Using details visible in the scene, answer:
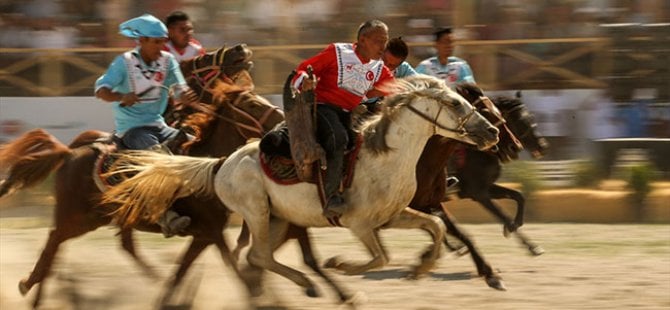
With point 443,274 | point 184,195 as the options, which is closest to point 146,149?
point 184,195

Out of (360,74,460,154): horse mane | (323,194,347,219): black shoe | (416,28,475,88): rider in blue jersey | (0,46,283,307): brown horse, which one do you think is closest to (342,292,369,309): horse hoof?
(323,194,347,219): black shoe

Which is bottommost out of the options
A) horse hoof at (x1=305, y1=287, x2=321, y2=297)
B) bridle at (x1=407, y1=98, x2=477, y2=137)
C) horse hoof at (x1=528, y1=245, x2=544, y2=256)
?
horse hoof at (x1=528, y1=245, x2=544, y2=256)

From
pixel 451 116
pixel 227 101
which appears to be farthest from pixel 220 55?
pixel 451 116

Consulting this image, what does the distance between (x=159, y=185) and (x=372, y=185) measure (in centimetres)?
144

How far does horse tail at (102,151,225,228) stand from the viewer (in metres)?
8.38

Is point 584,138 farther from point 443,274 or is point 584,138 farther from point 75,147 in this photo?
point 75,147

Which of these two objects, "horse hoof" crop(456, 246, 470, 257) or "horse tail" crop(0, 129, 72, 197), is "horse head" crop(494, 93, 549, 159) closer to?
"horse hoof" crop(456, 246, 470, 257)

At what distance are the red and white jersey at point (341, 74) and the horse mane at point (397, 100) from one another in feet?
0.60

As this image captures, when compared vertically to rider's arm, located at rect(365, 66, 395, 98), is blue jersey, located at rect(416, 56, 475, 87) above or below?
below

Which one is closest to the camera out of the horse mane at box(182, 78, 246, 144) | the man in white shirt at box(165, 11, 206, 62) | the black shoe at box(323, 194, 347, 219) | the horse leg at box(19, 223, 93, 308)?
the black shoe at box(323, 194, 347, 219)

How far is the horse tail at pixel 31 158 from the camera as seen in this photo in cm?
884

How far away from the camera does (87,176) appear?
8.72 meters

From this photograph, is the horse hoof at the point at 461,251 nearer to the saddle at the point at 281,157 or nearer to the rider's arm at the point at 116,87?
the saddle at the point at 281,157

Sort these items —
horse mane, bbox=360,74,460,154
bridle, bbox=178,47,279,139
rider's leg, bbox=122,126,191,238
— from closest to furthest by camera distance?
horse mane, bbox=360,74,460,154
rider's leg, bbox=122,126,191,238
bridle, bbox=178,47,279,139
